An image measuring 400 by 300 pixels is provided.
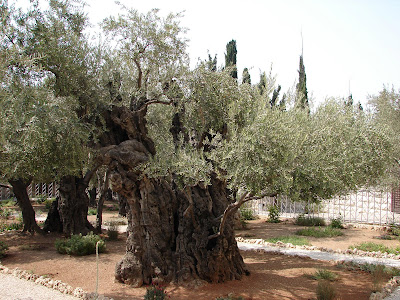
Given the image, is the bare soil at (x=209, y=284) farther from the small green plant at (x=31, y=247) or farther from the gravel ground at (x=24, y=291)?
the gravel ground at (x=24, y=291)

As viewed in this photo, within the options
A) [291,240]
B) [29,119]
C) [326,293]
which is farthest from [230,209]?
[291,240]

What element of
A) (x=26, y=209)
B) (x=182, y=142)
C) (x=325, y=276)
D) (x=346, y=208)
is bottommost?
(x=325, y=276)

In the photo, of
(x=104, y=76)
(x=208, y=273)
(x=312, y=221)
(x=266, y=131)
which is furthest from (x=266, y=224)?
(x=266, y=131)

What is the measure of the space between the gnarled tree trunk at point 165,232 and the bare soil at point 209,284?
0.33 meters

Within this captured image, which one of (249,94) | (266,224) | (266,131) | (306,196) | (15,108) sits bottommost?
(266,224)

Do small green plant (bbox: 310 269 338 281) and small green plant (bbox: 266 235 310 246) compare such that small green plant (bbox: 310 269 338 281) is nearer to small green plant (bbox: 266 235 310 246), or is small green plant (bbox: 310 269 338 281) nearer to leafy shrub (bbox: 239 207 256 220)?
small green plant (bbox: 266 235 310 246)

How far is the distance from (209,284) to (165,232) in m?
1.52

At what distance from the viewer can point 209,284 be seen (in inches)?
309

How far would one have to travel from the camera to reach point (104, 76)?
30.9 ft

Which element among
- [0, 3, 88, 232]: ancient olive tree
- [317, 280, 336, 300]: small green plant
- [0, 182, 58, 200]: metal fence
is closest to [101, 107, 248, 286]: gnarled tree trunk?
[0, 3, 88, 232]: ancient olive tree

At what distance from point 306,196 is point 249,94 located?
290cm

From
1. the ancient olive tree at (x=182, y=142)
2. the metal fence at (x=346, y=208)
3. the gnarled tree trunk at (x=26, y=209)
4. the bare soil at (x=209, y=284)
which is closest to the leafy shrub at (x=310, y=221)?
the metal fence at (x=346, y=208)

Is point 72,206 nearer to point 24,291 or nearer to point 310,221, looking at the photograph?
point 24,291

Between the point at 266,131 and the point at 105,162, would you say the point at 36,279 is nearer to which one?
the point at 105,162
